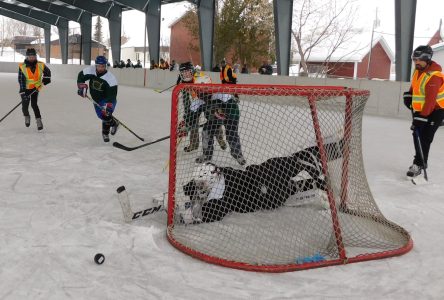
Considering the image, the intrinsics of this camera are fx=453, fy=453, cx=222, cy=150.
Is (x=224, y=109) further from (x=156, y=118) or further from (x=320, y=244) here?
(x=156, y=118)

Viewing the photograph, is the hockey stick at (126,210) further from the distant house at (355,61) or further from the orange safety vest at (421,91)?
the distant house at (355,61)

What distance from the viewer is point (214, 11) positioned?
14.4 meters

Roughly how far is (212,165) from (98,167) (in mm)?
1617

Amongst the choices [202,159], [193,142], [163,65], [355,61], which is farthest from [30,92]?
[355,61]

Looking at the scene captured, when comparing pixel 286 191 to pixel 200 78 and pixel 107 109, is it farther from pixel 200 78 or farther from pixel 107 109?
pixel 107 109

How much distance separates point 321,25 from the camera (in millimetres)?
15633

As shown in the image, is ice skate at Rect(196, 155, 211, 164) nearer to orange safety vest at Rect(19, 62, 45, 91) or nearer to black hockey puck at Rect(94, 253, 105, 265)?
black hockey puck at Rect(94, 253, 105, 265)

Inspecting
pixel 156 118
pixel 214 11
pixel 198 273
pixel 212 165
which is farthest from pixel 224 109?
pixel 214 11

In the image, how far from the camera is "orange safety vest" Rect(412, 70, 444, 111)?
383 centimetres

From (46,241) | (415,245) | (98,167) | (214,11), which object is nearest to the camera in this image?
(46,241)

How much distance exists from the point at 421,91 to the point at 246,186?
210 centimetres

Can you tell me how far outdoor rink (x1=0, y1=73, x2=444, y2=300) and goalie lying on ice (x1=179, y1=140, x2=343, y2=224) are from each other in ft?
0.85

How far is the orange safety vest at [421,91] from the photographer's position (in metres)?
3.83

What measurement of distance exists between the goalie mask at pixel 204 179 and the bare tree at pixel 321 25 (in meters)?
12.6
